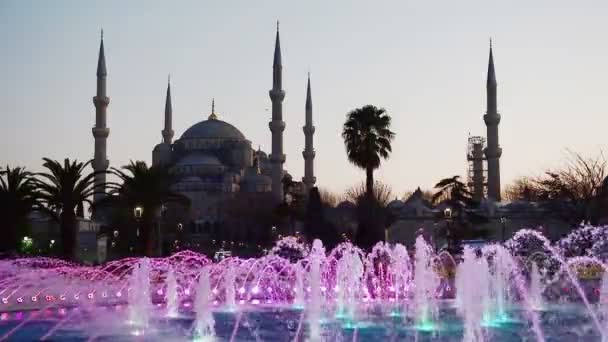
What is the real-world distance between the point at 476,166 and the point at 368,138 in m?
38.9

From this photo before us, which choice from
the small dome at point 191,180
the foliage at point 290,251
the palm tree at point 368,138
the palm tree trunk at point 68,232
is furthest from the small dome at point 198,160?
the palm tree trunk at point 68,232

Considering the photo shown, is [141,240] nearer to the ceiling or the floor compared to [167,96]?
nearer to the floor

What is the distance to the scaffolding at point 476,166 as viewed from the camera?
6850 centimetres

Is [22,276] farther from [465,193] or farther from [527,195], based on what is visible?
[527,195]

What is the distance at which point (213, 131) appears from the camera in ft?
259

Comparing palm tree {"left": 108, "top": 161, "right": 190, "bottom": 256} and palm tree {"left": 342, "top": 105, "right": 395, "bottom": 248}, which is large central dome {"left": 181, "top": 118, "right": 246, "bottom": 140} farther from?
palm tree {"left": 108, "top": 161, "right": 190, "bottom": 256}

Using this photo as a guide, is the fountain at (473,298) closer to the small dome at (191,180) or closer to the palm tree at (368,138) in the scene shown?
the palm tree at (368,138)

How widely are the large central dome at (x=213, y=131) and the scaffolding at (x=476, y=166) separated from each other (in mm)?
22754

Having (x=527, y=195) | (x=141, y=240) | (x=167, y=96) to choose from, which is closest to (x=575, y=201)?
(x=527, y=195)

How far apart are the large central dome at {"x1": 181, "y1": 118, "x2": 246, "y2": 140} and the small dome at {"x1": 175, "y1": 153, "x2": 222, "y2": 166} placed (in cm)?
372

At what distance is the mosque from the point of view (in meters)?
57.4

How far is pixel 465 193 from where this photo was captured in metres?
45.8

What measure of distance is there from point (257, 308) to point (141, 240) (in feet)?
44.3

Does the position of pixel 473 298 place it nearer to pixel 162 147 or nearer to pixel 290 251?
pixel 290 251
